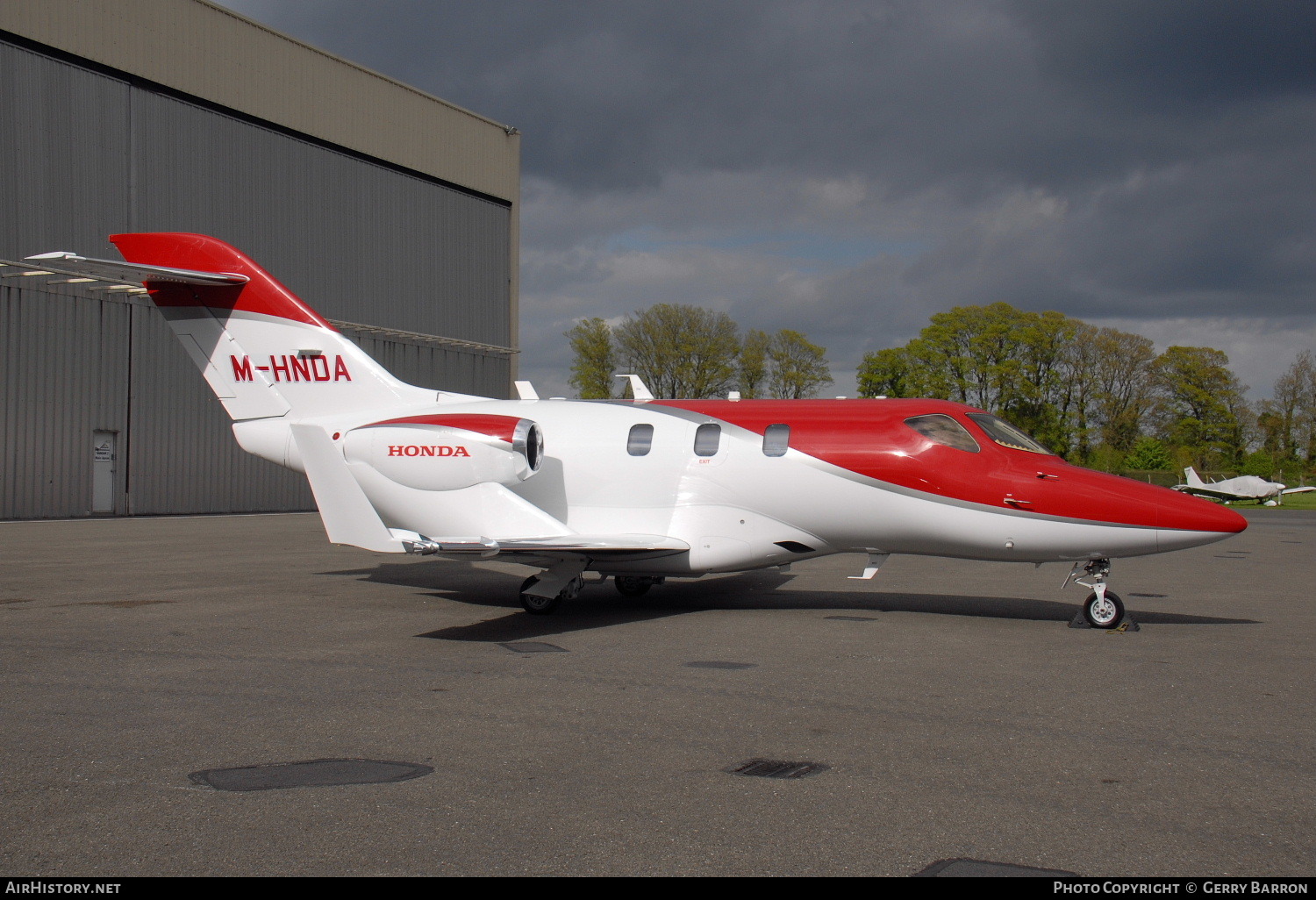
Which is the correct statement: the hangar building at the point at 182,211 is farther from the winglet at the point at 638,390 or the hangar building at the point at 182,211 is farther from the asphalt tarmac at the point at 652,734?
the winglet at the point at 638,390

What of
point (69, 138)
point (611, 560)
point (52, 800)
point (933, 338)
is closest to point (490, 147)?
point (69, 138)

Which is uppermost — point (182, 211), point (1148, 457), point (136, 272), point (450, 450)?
point (182, 211)

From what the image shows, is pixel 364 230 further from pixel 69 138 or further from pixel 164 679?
pixel 164 679

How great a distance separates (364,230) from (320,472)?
30.1m

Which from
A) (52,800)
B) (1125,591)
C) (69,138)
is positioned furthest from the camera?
(69,138)

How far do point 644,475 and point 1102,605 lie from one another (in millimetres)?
5545

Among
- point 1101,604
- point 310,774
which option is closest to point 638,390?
point 1101,604

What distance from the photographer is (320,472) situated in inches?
407

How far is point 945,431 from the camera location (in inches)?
485

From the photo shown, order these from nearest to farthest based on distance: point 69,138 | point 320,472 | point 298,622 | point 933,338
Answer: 1. point 320,472
2. point 298,622
3. point 69,138
4. point 933,338

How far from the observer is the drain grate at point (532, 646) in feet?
32.9

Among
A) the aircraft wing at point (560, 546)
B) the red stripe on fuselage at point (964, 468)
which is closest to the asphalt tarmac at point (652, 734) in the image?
the aircraft wing at point (560, 546)

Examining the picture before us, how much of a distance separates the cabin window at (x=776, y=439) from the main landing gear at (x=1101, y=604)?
368cm

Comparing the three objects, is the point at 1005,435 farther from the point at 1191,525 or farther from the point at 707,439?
the point at 707,439
